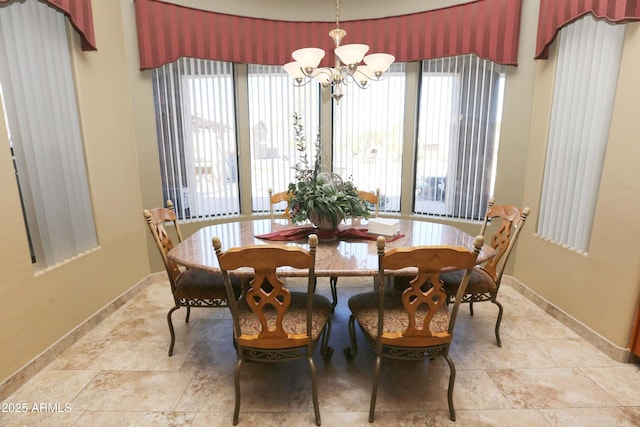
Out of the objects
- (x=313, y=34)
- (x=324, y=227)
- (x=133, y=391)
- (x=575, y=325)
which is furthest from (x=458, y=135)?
(x=133, y=391)

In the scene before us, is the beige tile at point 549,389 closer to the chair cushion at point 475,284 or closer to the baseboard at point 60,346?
the chair cushion at point 475,284

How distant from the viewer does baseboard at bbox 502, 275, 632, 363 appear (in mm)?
2082

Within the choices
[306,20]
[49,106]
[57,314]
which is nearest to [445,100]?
[306,20]

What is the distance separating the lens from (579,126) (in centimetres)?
242

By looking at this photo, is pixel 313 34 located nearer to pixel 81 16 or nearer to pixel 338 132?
pixel 338 132

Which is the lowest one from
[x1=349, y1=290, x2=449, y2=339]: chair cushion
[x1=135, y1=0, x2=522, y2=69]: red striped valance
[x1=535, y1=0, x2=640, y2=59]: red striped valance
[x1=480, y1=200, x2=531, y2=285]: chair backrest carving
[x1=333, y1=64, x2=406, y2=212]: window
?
[x1=349, y1=290, x2=449, y2=339]: chair cushion

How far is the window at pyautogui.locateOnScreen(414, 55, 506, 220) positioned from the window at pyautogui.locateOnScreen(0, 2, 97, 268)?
3239mm

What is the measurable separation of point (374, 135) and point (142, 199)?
258 centimetres

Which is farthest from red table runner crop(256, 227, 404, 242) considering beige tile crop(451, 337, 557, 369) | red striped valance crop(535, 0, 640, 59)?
red striped valance crop(535, 0, 640, 59)

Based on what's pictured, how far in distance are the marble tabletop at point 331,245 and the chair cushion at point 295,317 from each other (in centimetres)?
30

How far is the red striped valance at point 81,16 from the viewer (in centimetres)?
211

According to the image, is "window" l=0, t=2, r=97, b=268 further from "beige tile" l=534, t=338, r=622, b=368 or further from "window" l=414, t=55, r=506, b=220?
"beige tile" l=534, t=338, r=622, b=368

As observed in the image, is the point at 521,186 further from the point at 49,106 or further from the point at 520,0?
the point at 49,106

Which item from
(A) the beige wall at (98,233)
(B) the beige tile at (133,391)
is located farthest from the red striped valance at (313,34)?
(B) the beige tile at (133,391)
